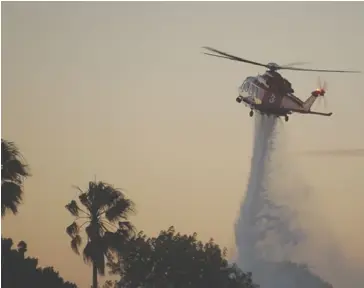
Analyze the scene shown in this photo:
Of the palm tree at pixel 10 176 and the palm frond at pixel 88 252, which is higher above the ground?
the palm tree at pixel 10 176

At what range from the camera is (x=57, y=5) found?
10.6m

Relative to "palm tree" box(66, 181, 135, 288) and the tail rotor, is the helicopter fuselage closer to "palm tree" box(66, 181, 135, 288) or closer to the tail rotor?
the tail rotor

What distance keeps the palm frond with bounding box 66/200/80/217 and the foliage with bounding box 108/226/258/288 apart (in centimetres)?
61

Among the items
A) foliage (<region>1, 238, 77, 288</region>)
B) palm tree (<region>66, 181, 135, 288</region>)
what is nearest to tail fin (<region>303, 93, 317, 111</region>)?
palm tree (<region>66, 181, 135, 288</region>)

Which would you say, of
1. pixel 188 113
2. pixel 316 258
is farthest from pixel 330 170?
pixel 188 113

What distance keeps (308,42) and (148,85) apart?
168 cm

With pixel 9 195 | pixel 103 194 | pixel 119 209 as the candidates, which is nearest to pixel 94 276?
pixel 119 209

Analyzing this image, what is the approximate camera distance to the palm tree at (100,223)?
34.2 ft

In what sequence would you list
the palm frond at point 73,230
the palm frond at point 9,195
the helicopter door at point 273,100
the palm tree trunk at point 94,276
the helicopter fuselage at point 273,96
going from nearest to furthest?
the palm frond at point 9,195
the palm tree trunk at point 94,276
the palm frond at point 73,230
the helicopter fuselage at point 273,96
the helicopter door at point 273,100

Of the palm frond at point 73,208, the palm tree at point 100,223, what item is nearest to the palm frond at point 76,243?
the palm tree at point 100,223

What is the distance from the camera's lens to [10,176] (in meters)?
10.2

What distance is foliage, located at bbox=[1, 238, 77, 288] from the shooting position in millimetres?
10172

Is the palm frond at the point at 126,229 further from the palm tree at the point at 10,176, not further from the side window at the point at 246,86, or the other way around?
the side window at the point at 246,86

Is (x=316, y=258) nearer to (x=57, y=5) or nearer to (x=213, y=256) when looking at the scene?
(x=213, y=256)
